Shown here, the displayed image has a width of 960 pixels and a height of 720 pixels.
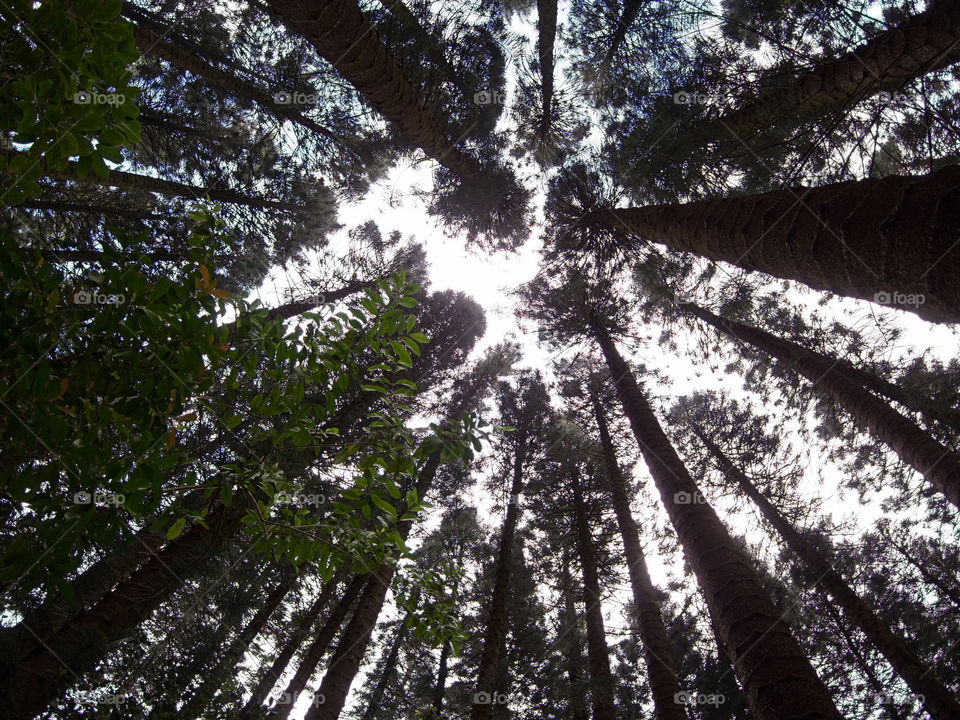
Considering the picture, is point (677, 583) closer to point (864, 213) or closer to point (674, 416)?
point (674, 416)

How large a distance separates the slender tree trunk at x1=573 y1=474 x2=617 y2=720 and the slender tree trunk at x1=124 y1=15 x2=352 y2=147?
8.42 metres

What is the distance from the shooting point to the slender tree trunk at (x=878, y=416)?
5.32m

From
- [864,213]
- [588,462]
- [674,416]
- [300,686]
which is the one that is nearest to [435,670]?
[300,686]

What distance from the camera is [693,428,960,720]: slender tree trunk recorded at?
20.6 feet

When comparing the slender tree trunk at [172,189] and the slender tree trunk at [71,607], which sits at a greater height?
the slender tree trunk at [172,189]

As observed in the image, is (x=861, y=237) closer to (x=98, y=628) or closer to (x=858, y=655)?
(x=98, y=628)

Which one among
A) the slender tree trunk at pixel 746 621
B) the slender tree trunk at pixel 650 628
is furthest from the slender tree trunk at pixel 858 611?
the slender tree trunk at pixel 746 621

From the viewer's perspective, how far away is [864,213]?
200 cm

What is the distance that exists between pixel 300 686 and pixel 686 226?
9.67 metres

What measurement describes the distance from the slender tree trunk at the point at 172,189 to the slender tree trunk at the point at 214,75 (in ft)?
4.56

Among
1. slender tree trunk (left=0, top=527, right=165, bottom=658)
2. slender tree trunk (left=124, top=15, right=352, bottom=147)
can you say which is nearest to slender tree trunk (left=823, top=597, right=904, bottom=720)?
slender tree trunk (left=0, top=527, right=165, bottom=658)

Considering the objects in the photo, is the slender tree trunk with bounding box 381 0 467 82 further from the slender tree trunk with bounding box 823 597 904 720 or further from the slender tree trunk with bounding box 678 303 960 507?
the slender tree trunk with bounding box 823 597 904 720

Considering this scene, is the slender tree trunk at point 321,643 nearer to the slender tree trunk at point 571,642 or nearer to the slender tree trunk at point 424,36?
the slender tree trunk at point 571,642

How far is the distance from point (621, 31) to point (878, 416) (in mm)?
6160
